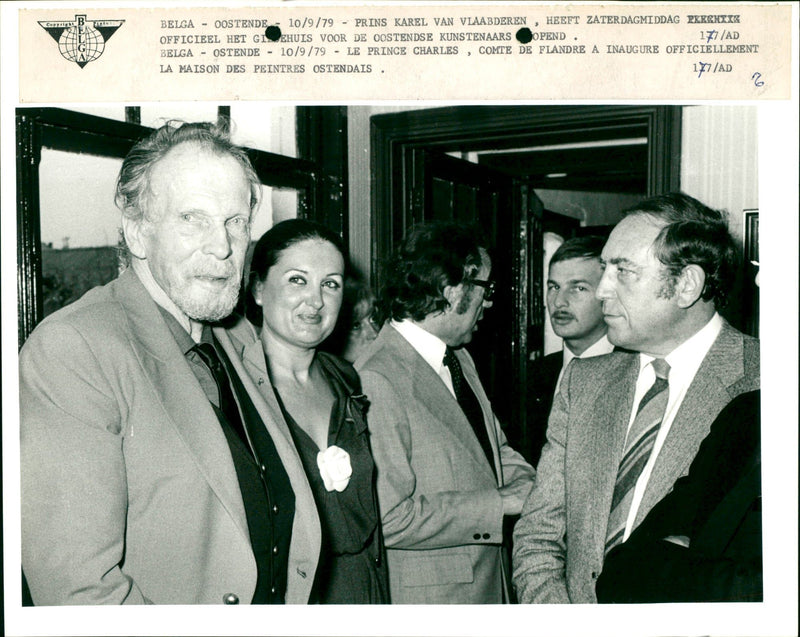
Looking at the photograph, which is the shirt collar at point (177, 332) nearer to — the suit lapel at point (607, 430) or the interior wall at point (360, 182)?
the suit lapel at point (607, 430)

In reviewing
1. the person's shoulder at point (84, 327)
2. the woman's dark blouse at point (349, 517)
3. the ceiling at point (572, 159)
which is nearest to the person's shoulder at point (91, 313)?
the person's shoulder at point (84, 327)

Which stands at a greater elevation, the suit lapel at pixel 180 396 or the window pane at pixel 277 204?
the window pane at pixel 277 204

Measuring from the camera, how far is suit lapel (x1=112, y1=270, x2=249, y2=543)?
1204mm

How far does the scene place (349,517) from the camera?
1.46 metres

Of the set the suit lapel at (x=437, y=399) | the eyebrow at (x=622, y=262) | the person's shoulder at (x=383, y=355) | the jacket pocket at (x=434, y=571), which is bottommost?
the jacket pocket at (x=434, y=571)

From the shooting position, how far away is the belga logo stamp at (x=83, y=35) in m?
1.34

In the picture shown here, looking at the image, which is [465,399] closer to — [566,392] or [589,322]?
[566,392]

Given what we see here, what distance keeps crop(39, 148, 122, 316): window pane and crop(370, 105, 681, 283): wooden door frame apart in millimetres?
1037

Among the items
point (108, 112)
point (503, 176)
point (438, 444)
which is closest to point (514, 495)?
point (438, 444)

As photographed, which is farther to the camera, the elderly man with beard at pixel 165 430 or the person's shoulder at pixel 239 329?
the person's shoulder at pixel 239 329

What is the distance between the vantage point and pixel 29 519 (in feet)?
4.20

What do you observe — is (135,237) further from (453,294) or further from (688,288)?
(688,288)

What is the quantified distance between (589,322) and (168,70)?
1930mm

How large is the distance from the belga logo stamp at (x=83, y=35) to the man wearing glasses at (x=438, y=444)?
0.87m
